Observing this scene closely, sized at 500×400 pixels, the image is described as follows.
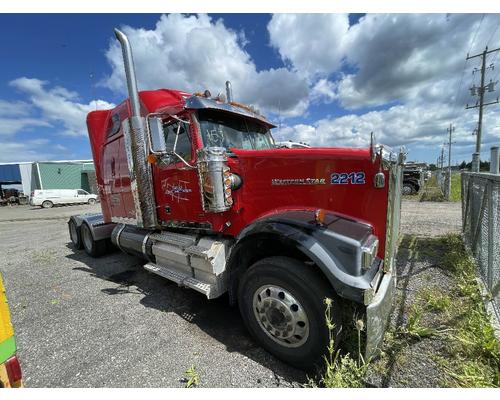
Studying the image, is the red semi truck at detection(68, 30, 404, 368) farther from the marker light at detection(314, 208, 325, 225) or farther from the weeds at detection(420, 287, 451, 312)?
the weeds at detection(420, 287, 451, 312)

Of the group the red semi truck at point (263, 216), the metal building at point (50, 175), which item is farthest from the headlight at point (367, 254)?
the metal building at point (50, 175)

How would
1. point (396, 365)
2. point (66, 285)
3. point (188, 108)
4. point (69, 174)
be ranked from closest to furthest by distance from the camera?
point (396, 365) < point (188, 108) < point (66, 285) < point (69, 174)

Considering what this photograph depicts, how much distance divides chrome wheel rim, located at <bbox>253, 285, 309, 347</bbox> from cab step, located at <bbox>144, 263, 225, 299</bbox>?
2.26ft

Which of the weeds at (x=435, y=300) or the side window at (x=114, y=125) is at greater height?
the side window at (x=114, y=125)

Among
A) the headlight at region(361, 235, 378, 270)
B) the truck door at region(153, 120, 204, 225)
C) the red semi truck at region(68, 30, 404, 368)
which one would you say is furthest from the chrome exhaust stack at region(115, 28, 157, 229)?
the headlight at region(361, 235, 378, 270)

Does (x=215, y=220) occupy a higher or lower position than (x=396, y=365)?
higher

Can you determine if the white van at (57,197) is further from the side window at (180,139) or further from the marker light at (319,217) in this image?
the marker light at (319,217)

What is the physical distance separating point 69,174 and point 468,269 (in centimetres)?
3969

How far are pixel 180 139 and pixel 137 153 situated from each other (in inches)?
35.2

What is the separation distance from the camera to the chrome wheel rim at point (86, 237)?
6355mm

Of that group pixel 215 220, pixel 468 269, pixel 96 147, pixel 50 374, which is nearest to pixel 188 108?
pixel 215 220

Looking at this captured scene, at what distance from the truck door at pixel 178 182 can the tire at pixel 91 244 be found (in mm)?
3004

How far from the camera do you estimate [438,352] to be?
2482 millimetres

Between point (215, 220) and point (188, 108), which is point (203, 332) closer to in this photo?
point (215, 220)
